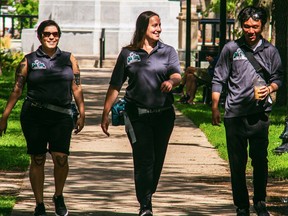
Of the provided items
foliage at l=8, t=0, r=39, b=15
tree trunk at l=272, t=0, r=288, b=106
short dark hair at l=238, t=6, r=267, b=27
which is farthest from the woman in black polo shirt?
foliage at l=8, t=0, r=39, b=15

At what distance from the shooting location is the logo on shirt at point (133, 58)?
33.1ft

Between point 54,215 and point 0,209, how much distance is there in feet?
1.71

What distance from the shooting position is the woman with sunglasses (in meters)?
10.4

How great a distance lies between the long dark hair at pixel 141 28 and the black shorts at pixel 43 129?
94cm

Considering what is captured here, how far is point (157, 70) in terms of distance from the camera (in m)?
10.1

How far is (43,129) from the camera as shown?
10406mm

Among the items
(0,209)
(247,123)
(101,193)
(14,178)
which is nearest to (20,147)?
(14,178)

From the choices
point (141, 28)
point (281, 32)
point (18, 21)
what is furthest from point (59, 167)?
point (18, 21)

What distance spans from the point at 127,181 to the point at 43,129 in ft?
9.51

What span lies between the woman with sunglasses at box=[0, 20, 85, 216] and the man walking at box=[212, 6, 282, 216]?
1351 mm

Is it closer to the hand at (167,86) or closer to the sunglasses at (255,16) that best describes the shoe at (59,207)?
the hand at (167,86)

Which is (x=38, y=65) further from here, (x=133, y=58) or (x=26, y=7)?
(x=26, y=7)

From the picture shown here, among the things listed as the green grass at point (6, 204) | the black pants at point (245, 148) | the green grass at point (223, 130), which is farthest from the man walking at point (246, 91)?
the green grass at point (223, 130)

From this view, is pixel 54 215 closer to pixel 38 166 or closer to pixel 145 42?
pixel 38 166
